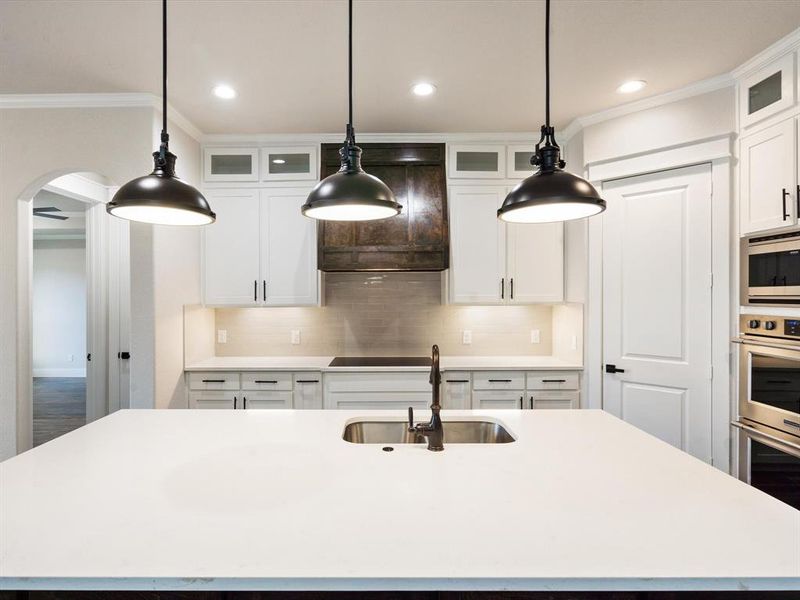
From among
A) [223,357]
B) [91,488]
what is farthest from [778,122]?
[223,357]

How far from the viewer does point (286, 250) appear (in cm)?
329

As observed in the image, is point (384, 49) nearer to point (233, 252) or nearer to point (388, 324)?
point (233, 252)

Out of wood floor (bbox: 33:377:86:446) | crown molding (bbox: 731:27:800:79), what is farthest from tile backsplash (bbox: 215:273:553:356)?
wood floor (bbox: 33:377:86:446)

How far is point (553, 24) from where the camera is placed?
6.57ft

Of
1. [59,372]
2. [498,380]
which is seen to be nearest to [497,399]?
[498,380]

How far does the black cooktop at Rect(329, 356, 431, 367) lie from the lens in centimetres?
316

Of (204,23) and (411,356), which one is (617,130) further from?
(204,23)

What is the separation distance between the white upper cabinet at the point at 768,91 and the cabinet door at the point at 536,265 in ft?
4.15

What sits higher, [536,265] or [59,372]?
[536,265]

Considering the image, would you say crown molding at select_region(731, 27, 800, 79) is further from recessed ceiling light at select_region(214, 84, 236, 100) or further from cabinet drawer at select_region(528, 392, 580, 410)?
recessed ceiling light at select_region(214, 84, 236, 100)

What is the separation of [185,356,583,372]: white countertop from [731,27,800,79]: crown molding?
6.67ft

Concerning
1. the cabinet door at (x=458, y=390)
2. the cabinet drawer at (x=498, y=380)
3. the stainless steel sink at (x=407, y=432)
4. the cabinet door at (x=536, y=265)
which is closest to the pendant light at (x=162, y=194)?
the stainless steel sink at (x=407, y=432)

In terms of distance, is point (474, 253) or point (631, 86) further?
point (474, 253)

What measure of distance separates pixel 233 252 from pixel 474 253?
1.93 m
